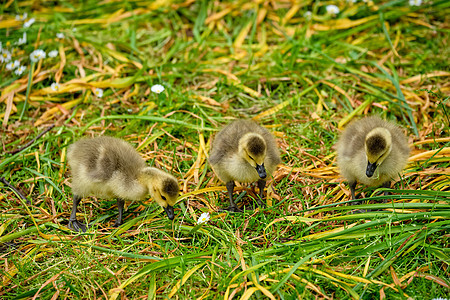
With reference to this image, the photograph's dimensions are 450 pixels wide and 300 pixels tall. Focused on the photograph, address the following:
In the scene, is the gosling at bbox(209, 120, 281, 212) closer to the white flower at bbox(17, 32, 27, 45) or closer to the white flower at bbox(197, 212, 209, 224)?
the white flower at bbox(197, 212, 209, 224)

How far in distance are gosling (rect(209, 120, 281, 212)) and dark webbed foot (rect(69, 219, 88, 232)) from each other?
117 centimetres

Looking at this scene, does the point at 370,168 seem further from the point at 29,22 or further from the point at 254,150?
the point at 29,22

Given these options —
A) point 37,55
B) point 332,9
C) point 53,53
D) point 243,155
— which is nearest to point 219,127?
point 243,155

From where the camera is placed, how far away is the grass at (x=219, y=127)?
2797 millimetres

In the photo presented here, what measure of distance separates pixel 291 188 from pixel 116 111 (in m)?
2.12

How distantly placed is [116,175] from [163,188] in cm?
42

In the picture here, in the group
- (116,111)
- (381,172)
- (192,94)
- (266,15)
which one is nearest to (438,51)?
(266,15)

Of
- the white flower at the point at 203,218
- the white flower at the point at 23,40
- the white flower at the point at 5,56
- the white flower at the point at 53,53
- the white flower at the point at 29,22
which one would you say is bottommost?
the white flower at the point at 203,218

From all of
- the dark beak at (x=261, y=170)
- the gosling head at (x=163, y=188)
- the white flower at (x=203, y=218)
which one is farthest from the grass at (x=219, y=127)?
the dark beak at (x=261, y=170)

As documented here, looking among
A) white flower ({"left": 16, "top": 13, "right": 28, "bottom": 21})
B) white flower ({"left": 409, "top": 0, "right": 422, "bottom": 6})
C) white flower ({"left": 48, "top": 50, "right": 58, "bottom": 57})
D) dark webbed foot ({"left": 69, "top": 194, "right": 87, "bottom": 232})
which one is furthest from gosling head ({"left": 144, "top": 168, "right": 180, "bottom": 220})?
white flower ({"left": 409, "top": 0, "right": 422, "bottom": 6})

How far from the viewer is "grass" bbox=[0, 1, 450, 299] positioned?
2.80m

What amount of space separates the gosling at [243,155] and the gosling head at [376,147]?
0.68 meters

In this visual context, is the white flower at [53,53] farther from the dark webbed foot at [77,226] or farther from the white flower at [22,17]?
the dark webbed foot at [77,226]

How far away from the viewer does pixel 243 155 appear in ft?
10.3
